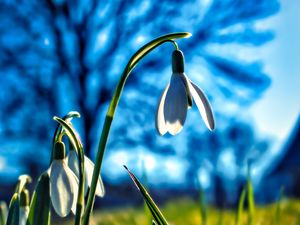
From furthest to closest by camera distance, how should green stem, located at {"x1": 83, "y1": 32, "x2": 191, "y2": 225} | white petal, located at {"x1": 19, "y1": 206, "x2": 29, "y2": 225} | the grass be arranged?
1. the grass
2. white petal, located at {"x1": 19, "y1": 206, "x2": 29, "y2": 225}
3. green stem, located at {"x1": 83, "y1": 32, "x2": 191, "y2": 225}

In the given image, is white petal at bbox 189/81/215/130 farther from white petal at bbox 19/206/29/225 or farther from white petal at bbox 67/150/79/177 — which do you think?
white petal at bbox 19/206/29/225

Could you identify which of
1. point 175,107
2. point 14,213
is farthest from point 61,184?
point 175,107

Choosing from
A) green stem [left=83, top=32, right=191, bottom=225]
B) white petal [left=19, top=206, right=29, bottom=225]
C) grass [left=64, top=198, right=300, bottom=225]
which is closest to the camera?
green stem [left=83, top=32, right=191, bottom=225]

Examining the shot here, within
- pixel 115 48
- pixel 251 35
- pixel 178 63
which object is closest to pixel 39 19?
pixel 115 48

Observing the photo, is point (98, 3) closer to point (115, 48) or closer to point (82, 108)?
point (115, 48)

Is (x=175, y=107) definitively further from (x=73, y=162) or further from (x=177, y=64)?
(x=73, y=162)

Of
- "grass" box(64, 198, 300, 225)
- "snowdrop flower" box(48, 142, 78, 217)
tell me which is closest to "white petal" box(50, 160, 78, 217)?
"snowdrop flower" box(48, 142, 78, 217)

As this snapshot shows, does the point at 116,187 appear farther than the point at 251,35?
Yes

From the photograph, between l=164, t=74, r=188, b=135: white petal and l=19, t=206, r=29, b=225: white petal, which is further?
l=19, t=206, r=29, b=225: white petal
